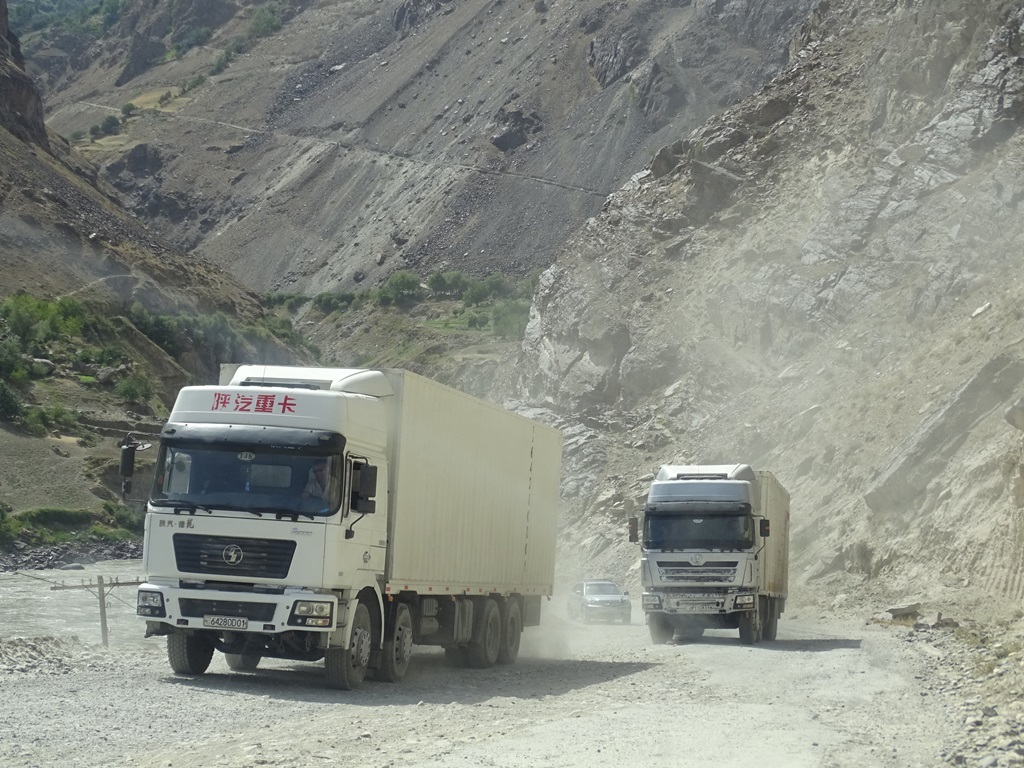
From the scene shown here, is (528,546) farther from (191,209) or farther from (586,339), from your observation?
(191,209)

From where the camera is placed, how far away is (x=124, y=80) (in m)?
196

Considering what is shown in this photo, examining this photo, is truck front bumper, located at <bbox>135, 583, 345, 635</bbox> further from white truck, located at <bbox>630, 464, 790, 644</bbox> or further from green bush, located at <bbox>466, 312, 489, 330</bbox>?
green bush, located at <bbox>466, 312, 489, 330</bbox>

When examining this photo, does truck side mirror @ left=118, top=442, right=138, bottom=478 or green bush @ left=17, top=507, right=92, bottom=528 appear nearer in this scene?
truck side mirror @ left=118, top=442, right=138, bottom=478

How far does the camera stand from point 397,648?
18.5 meters

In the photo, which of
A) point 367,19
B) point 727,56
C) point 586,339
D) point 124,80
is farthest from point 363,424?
point 124,80

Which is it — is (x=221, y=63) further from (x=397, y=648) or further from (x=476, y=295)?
(x=397, y=648)

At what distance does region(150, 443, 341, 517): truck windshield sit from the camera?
16.4m

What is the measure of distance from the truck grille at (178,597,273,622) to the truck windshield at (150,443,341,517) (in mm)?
1073

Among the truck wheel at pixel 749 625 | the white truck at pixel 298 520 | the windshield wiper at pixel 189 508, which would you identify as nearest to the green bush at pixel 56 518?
the truck wheel at pixel 749 625

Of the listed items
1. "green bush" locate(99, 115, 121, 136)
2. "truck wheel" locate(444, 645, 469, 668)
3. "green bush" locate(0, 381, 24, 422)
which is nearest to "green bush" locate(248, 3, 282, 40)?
"green bush" locate(99, 115, 121, 136)

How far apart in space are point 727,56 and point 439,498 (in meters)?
112

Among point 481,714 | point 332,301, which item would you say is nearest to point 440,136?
point 332,301

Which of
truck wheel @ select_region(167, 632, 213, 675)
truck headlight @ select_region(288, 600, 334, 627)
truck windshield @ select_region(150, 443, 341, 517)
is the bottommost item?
truck wheel @ select_region(167, 632, 213, 675)

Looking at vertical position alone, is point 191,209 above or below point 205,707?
above
